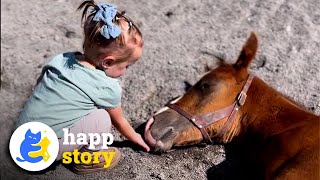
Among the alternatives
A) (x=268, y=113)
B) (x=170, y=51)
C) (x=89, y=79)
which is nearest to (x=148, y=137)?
(x=89, y=79)

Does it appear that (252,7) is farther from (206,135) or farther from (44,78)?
(44,78)

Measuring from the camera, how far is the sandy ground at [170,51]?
16.1 ft

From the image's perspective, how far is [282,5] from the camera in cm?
669

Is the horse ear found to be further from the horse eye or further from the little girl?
the little girl

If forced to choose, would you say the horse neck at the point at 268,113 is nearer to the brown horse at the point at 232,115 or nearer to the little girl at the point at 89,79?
the brown horse at the point at 232,115

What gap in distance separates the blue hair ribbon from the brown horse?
989 millimetres

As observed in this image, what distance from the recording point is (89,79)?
4242mm

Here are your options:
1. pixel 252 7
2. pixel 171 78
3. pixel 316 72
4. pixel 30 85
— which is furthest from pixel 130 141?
pixel 252 7

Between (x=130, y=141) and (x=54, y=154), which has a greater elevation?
(x=54, y=154)

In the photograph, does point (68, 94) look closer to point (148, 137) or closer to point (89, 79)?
point (89, 79)

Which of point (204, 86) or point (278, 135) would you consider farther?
point (204, 86)

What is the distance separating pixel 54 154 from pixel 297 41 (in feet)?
9.53

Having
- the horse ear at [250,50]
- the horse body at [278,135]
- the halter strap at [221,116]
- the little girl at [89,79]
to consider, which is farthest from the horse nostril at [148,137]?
the horse ear at [250,50]

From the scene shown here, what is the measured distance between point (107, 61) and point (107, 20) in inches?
12.4
